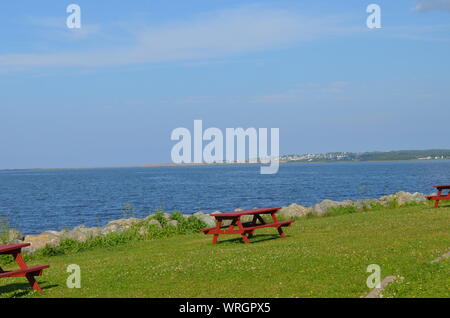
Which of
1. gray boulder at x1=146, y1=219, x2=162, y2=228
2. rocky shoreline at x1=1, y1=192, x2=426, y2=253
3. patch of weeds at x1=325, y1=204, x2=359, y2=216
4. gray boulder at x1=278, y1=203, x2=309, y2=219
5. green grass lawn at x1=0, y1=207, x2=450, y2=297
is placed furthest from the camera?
gray boulder at x1=278, y1=203, x2=309, y2=219

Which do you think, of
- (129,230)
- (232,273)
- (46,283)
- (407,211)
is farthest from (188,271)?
(407,211)

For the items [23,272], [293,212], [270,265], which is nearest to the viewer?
[23,272]

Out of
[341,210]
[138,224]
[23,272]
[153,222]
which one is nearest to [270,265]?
[23,272]

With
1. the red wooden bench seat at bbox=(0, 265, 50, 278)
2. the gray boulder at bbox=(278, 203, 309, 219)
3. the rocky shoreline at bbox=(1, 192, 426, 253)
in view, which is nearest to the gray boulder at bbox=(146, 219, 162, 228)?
the rocky shoreline at bbox=(1, 192, 426, 253)

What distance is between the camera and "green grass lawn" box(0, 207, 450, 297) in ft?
32.9

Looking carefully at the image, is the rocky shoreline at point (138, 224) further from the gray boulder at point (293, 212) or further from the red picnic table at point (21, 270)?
the red picnic table at point (21, 270)

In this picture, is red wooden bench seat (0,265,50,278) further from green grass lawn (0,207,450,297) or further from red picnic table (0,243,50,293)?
green grass lawn (0,207,450,297)

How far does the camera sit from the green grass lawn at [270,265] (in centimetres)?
1002

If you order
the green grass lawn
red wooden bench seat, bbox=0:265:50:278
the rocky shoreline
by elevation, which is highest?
red wooden bench seat, bbox=0:265:50:278

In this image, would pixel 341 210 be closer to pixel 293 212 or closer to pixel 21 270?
pixel 293 212

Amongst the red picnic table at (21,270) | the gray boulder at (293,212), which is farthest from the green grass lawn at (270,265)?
the gray boulder at (293,212)

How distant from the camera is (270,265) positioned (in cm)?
1241

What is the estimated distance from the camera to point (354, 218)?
881 inches
